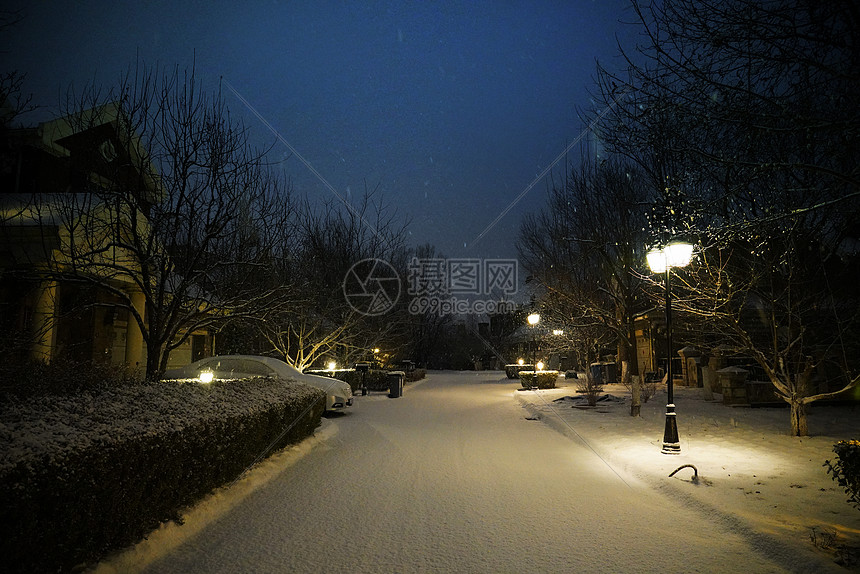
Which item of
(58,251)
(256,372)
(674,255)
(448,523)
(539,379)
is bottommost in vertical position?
(448,523)

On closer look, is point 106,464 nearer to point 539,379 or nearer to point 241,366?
point 241,366

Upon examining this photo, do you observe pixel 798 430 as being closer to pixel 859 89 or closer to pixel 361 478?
pixel 859 89

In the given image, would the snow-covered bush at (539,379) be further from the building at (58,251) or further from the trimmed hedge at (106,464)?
the trimmed hedge at (106,464)

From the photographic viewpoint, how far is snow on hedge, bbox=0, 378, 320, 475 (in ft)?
11.8

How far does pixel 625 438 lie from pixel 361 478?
225 inches

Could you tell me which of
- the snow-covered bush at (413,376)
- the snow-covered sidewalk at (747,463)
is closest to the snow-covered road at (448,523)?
the snow-covered sidewalk at (747,463)

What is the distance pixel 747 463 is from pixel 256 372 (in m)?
11.3

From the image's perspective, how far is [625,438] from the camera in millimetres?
10359

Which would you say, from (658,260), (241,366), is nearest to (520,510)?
(658,260)

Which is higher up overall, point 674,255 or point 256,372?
point 674,255

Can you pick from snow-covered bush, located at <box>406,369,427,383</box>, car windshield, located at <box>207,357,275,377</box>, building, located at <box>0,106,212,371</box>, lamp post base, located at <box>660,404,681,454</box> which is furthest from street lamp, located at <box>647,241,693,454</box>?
snow-covered bush, located at <box>406,369,427,383</box>

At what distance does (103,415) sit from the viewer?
4.73m

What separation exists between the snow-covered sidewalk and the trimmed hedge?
4.95 metres

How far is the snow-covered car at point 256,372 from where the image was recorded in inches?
552
